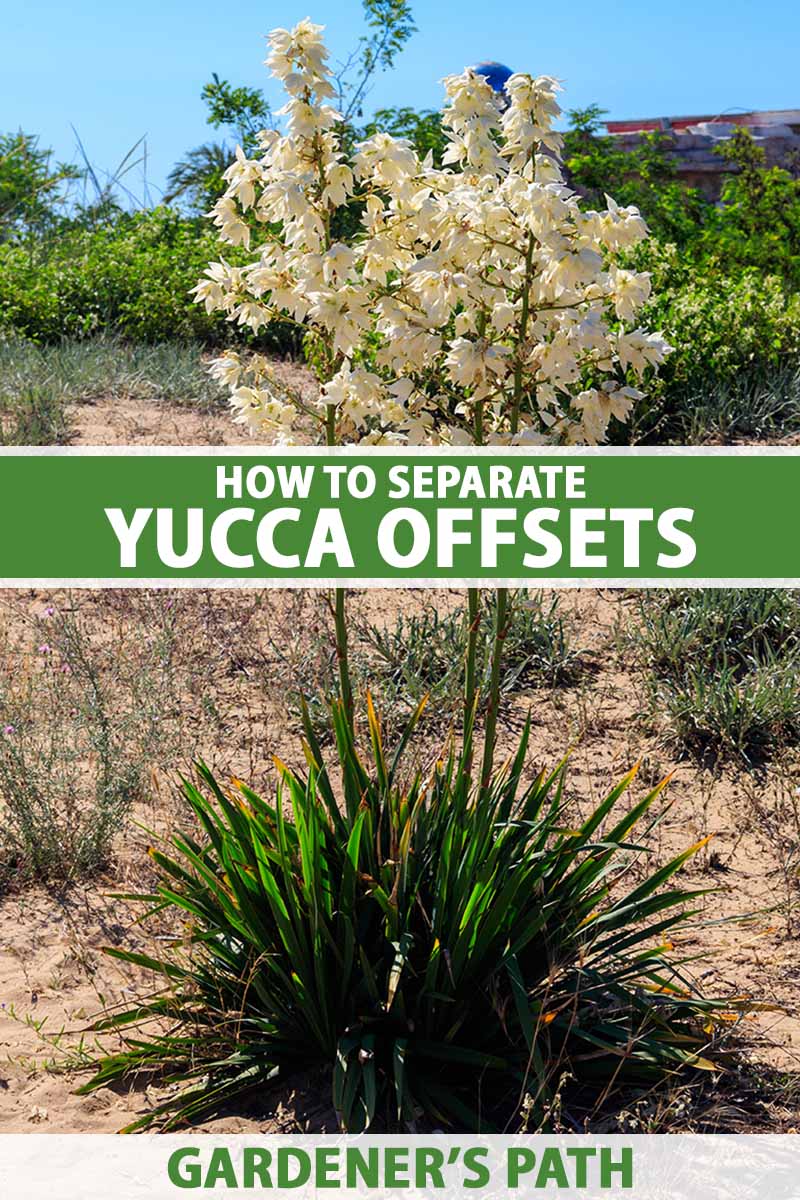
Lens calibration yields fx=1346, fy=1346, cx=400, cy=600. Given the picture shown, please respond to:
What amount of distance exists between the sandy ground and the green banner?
76cm

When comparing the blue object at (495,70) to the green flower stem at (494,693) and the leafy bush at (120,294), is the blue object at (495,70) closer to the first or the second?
the leafy bush at (120,294)

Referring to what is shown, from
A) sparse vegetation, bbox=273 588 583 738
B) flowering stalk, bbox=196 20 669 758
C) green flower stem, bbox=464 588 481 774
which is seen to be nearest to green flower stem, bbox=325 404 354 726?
flowering stalk, bbox=196 20 669 758

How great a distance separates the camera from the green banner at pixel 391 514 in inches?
161

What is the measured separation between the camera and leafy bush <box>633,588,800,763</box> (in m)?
5.63

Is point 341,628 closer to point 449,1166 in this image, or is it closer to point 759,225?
point 449,1166

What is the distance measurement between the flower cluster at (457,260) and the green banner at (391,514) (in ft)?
0.62

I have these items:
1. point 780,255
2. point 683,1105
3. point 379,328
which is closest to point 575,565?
point 379,328

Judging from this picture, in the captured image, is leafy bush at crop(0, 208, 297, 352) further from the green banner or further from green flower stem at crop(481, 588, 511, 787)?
green flower stem at crop(481, 588, 511, 787)

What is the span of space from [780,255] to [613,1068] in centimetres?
970

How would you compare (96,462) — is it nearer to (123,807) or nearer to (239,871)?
(123,807)

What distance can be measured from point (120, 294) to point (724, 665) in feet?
25.9

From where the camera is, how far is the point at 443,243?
303 centimetres

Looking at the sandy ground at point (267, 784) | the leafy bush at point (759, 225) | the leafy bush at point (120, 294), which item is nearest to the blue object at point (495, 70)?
the leafy bush at point (759, 225)

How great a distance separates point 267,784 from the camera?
5242 millimetres
